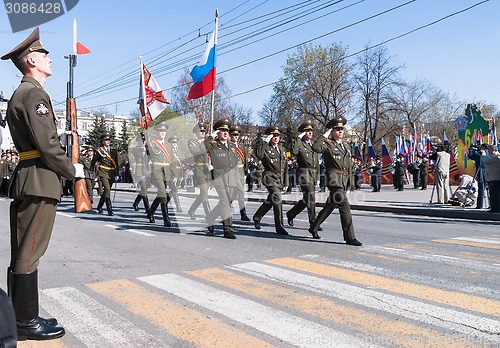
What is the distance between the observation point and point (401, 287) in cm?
513

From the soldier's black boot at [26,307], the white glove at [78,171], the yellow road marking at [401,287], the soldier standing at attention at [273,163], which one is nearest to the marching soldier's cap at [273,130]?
the soldier standing at attention at [273,163]

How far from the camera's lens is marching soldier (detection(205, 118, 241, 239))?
28.5 ft

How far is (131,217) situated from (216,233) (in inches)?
154

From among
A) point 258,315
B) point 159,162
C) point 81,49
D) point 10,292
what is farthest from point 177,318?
point 81,49

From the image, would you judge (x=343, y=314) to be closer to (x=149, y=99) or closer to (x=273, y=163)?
(x=273, y=163)

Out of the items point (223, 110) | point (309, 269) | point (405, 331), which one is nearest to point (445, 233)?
point (309, 269)

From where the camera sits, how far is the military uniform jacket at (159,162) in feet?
34.7

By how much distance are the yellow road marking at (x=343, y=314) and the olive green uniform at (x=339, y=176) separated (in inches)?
107

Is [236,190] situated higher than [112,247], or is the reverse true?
[236,190]

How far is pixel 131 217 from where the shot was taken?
41.3 feet

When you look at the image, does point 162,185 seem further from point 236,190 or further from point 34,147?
point 34,147

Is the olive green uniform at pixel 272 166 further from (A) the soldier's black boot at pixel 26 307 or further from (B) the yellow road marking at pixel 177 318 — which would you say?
(A) the soldier's black boot at pixel 26 307

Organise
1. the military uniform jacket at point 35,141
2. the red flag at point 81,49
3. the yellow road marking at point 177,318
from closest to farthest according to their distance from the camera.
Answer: the military uniform jacket at point 35,141 → the yellow road marking at point 177,318 → the red flag at point 81,49

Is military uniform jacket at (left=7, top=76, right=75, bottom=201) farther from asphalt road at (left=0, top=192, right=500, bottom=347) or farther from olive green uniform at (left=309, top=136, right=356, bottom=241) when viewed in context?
olive green uniform at (left=309, top=136, right=356, bottom=241)
